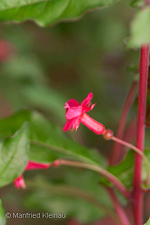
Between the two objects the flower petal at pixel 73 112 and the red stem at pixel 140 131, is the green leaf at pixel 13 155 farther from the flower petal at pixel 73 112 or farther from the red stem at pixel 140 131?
the red stem at pixel 140 131

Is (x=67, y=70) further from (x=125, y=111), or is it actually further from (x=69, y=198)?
→ (x=125, y=111)

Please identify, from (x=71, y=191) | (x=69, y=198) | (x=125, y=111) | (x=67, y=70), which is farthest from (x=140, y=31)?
(x=67, y=70)

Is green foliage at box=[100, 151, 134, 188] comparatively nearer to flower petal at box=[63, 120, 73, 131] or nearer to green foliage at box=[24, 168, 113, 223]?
flower petal at box=[63, 120, 73, 131]

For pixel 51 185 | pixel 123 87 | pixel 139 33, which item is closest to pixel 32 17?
pixel 139 33

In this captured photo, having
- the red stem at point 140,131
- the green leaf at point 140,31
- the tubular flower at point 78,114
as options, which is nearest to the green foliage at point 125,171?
the red stem at point 140,131

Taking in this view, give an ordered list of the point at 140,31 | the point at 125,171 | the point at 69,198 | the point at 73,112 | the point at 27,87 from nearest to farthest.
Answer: the point at 140,31 < the point at 73,112 < the point at 125,171 < the point at 69,198 < the point at 27,87

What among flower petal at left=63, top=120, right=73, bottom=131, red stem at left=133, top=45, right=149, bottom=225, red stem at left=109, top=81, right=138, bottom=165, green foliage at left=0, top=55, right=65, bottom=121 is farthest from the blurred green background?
flower petal at left=63, top=120, right=73, bottom=131
